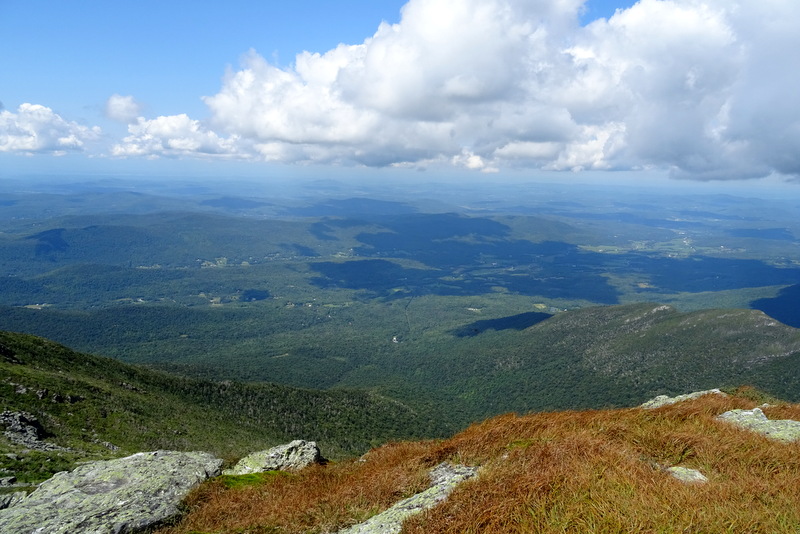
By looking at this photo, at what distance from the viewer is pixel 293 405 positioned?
91875mm

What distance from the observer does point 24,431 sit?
34.7 meters

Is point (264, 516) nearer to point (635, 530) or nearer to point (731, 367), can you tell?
point (635, 530)

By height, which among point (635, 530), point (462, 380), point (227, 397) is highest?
point (635, 530)

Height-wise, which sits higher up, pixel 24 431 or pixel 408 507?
pixel 408 507

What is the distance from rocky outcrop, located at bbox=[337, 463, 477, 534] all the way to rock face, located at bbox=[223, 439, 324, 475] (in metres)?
9.43

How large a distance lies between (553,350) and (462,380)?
44174mm

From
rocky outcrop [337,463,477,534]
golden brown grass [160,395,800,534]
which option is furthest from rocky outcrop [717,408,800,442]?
rocky outcrop [337,463,477,534]

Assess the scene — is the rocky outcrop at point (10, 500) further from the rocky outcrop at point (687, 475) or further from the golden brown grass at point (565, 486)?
the rocky outcrop at point (687, 475)

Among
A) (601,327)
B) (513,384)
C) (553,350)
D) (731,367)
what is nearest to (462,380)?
(513,384)

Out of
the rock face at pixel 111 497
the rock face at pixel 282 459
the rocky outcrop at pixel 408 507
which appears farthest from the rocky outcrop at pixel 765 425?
the rock face at pixel 111 497

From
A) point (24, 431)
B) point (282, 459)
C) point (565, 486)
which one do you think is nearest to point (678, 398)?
point (565, 486)

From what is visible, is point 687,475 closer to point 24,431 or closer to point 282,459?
point 282,459

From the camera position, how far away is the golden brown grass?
704 cm

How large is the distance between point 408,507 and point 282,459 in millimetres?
11156
